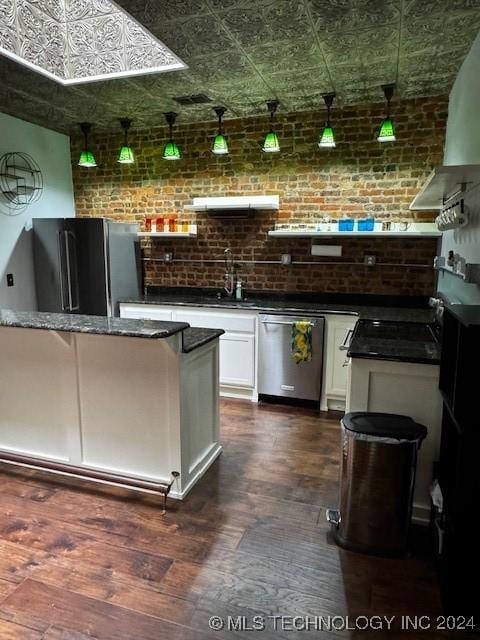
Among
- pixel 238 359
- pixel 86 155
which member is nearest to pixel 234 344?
pixel 238 359

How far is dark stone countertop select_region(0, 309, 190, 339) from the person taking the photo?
6.98 ft

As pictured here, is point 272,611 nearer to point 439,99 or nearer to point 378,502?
point 378,502

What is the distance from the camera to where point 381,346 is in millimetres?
2363

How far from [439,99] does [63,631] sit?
4.45m

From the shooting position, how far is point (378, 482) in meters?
1.93

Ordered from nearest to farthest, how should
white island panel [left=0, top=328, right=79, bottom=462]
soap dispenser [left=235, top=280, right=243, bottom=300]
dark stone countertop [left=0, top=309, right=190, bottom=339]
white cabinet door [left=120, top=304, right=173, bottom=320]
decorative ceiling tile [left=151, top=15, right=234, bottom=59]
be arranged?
dark stone countertop [left=0, top=309, right=190, bottom=339]
decorative ceiling tile [left=151, top=15, right=234, bottom=59]
white island panel [left=0, top=328, right=79, bottom=462]
white cabinet door [left=120, top=304, right=173, bottom=320]
soap dispenser [left=235, top=280, right=243, bottom=300]

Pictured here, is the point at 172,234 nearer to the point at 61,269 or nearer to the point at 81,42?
the point at 61,269

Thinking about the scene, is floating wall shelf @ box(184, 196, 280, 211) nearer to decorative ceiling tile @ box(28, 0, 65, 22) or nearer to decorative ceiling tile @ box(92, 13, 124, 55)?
decorative ceiling tile @ box(92, 13, 124, 55)

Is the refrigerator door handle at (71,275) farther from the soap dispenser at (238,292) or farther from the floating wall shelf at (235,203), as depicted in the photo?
the soap dispenser at (238,292)

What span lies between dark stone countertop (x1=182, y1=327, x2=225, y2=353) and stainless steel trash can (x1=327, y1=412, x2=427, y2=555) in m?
0.93

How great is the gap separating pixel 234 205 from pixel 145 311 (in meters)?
1.41

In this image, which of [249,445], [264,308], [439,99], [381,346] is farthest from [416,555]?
[439,99]

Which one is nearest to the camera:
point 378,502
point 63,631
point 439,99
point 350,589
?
point 63,631

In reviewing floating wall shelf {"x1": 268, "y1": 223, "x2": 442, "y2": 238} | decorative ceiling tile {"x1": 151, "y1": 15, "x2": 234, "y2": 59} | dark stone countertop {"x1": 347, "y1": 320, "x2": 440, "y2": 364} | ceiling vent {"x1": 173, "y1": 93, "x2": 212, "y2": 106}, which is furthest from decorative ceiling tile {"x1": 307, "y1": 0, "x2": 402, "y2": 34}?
dark stone countertop {"x1": 347, "y1": 320, "x2": 440, "y2": 364}
